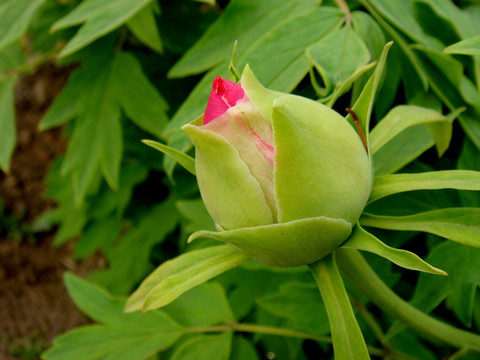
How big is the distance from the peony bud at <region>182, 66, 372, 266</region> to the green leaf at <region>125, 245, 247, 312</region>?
6 cm

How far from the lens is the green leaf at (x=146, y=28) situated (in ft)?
3.02

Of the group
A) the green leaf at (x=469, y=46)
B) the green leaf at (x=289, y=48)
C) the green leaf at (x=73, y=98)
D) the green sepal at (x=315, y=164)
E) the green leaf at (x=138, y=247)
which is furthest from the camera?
Answer: the green leaf at (x=138, y=247)

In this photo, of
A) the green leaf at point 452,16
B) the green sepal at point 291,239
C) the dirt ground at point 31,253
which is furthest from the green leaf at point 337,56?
the dirt ground at point 31,253

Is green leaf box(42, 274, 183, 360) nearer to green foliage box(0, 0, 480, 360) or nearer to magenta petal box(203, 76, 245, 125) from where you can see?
green foliage box(0, 0, 480, 360)

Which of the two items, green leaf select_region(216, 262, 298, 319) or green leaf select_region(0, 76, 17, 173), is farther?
green leaf select_region(0, 76, 17, 173)

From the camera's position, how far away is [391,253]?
414mm

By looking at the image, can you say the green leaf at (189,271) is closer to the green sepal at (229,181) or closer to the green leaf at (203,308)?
the green sepal at (229,181)

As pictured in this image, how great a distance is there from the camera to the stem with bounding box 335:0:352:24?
669mm

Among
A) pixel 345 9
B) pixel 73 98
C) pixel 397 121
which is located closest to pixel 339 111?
pixel 345 9

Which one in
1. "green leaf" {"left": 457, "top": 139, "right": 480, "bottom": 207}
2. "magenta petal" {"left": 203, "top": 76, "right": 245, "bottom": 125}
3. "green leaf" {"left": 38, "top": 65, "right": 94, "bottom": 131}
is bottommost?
"green leaf" {"left": 38, "top": 65, "right": 94, "bottom": 131}

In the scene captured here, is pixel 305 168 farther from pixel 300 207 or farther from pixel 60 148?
pixel 60 148

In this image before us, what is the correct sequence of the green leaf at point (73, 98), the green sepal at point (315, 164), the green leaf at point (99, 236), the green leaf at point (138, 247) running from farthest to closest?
the green leaf at point (99, 236)
the green leaf at point (138, 247)
the green leaf at point (73, 98)
the green sepal at point (315, 164)

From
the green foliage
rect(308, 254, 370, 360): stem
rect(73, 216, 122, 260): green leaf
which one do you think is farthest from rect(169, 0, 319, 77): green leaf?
rect(73, 216, 122, 260): green leaf

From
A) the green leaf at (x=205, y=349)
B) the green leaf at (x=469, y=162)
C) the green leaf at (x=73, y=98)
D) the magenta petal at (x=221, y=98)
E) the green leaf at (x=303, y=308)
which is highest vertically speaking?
the magenta petal at (x=221, y=98)
